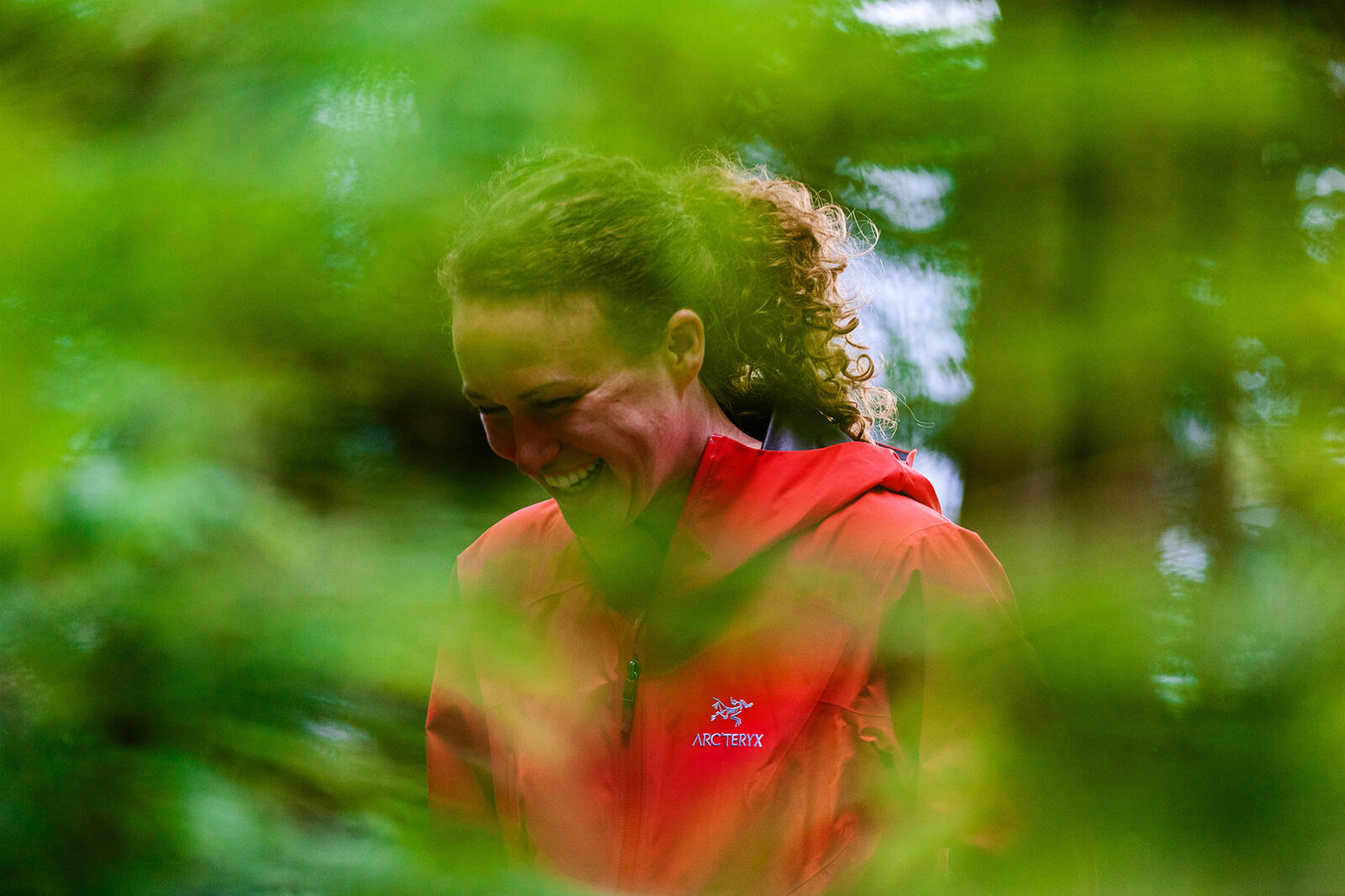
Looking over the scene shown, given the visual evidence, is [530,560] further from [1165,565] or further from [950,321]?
[1165,565]

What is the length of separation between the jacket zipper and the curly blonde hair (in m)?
0.41

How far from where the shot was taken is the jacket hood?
1260mm

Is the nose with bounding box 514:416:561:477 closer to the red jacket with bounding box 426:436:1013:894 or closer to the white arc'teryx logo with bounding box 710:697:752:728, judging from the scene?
the red jacket with bounding box 426:436:1013:894

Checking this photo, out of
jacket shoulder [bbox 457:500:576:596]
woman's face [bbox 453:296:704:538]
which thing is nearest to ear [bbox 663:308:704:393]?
woman's face [bbox 453:296:704:538]

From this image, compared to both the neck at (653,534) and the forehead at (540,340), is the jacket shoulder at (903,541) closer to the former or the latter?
the neck at (653,534)

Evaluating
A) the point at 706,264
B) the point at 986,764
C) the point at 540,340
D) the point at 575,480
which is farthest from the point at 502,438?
the point at 986,764

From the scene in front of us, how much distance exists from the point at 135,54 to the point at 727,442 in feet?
3.26

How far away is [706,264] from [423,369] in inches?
13.2

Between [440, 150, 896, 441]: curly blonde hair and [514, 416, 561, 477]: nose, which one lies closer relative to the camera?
[440, 150, 896, 441]: curly blonde hair

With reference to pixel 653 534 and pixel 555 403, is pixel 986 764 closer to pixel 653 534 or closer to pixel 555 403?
pixel 555 403

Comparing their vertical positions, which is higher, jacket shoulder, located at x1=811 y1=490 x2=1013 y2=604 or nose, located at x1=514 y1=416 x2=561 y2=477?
nose, located at x1=514 y1=416 x2=561 y2=477

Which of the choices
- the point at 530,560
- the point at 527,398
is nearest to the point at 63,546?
the point at 527,398

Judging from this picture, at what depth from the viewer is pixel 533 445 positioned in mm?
1192

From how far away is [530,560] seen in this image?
50.0 inches
